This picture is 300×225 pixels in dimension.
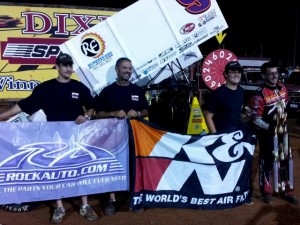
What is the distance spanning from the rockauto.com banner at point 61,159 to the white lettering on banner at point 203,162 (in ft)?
1.74

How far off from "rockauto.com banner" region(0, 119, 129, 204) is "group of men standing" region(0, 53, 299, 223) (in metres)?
0.15

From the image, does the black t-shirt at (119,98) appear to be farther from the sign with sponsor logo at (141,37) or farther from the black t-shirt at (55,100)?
the sign with sponsor logo at (141,37)

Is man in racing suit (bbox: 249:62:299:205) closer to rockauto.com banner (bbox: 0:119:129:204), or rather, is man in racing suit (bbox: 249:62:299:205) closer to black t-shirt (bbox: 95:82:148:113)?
black t-shirt (bbox: 95:82:148:113)

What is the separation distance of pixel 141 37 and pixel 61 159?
283 cm

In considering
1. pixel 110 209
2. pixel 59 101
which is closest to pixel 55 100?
pixel 59 101

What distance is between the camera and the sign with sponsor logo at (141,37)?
6758 millimetres

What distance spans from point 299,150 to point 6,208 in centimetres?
666

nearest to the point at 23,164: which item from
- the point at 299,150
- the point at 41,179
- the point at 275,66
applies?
the point at 41,179

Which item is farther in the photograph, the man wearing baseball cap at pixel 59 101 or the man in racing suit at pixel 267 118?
the man in racing suit at pixel 267 118

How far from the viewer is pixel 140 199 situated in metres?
5.08

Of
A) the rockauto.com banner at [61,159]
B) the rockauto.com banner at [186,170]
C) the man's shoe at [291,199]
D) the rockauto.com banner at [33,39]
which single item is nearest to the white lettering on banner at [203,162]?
the rockauto.com banner at [186,170]

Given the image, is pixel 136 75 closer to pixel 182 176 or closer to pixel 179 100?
pixel 179 100

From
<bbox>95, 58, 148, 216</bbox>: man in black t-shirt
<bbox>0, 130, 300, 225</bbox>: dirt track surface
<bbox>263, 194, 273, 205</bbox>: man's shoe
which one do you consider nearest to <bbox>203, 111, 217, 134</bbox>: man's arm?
<bbox>95, 58, 148, 216</bbox>: man in black t-shirt

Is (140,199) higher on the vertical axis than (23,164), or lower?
lower
